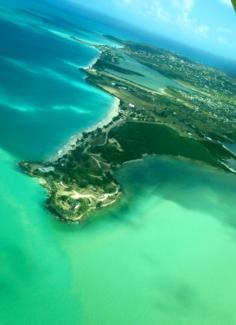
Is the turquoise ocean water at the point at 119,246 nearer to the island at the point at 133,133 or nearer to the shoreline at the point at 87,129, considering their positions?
the shoreline at the point at 87,129

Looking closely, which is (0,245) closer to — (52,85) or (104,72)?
(52,85)

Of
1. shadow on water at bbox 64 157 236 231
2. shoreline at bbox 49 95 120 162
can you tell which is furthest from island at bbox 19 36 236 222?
shadow on water at bbox 64 157 236 231

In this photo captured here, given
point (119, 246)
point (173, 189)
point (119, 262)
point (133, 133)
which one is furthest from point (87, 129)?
point (119, 262)

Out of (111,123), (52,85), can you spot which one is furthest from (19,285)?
(52,85)

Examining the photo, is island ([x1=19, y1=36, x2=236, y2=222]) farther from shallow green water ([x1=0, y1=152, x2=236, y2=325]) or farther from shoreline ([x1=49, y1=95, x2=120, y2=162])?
shallow green water ([x1=0, y1=152, x2=236, y2=325])

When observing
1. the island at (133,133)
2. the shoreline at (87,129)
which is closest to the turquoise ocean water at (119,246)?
the shoreline at (87,129)

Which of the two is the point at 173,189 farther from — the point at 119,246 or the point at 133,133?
the point at 133,133
